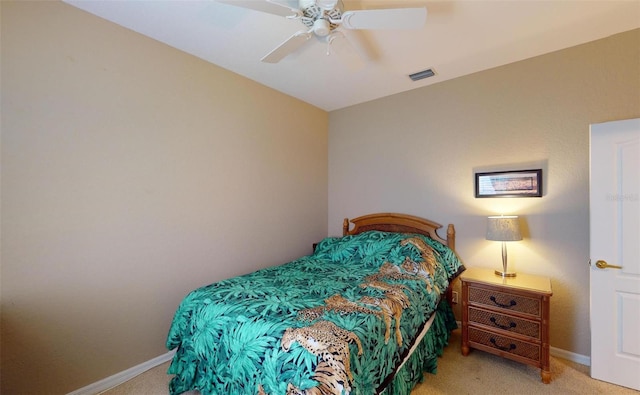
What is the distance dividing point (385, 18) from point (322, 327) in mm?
1774

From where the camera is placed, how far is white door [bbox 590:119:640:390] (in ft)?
6.30

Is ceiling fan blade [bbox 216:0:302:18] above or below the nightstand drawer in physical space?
above

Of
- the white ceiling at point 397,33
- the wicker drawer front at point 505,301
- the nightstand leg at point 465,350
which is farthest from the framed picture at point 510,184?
the nightstand leg at point 465,350

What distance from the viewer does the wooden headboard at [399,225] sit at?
286 cm

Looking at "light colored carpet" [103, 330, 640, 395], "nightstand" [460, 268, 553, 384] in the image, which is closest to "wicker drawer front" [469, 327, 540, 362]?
"nightstand" [460, 268, 553, 384]

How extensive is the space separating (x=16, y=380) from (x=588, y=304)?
4.18 metres

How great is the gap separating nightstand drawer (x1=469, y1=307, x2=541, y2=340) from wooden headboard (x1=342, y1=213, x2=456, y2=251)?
71 cm

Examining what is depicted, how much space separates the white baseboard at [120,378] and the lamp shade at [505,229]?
3.05 m

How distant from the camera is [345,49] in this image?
2010 mm

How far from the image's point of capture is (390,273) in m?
2.32

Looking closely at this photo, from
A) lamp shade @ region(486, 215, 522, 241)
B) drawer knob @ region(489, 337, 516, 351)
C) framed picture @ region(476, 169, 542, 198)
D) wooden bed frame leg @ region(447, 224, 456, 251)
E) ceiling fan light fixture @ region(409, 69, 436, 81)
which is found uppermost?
ceiling fan light fixture @ region(409, 69, 436, 81)

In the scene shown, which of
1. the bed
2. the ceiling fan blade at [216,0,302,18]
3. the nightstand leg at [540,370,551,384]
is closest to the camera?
the bed

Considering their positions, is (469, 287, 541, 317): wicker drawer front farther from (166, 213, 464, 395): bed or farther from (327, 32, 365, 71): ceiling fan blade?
(327, 32, 365, 71): ceiling fan blade

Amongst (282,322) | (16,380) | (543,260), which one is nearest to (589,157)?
(543,260)
